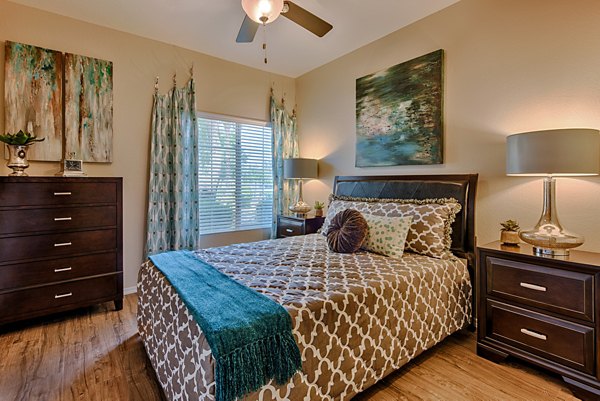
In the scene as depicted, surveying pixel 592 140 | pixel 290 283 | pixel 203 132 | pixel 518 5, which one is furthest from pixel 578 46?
pixel 203 132

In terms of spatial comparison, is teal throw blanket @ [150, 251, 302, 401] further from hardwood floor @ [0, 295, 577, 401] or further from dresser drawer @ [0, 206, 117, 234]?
dresser drawer @ [0, 206, 117, 234]

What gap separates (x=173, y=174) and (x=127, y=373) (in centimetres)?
213

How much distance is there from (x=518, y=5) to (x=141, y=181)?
153 inches

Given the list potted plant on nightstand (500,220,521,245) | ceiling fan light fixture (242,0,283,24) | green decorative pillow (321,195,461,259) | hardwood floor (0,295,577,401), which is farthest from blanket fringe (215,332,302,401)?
ceiling fan light fixture (242,0,283,24)

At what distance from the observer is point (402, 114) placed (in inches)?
119

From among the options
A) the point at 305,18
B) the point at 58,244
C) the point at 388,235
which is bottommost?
the point at 58,244

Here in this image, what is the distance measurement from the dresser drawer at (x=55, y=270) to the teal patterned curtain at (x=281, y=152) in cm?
215

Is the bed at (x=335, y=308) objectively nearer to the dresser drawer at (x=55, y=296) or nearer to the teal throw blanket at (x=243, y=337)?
the teal throw blanket at (x=243, y=337)

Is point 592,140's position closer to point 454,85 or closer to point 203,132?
point 454,85

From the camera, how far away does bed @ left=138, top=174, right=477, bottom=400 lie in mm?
1366

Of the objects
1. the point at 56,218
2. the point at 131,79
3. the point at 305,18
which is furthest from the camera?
the point at 131,79

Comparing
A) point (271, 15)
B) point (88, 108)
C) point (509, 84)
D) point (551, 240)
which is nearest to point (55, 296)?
point (88, 108)

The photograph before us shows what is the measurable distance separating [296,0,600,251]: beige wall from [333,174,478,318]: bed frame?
0.10 metres

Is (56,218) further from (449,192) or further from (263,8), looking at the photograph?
(449,192)
